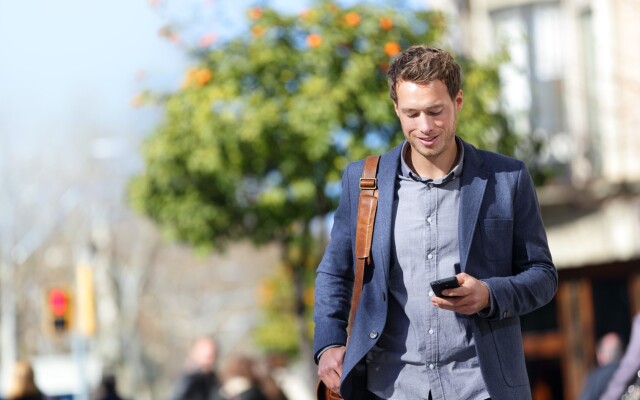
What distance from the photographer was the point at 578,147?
22.3 meters

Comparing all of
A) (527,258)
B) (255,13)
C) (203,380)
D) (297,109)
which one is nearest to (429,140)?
(527,258)

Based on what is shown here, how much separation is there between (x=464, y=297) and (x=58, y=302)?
2066 cm

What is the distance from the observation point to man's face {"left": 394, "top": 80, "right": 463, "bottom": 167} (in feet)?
14.3

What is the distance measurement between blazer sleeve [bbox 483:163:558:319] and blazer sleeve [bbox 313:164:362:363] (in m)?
0.49

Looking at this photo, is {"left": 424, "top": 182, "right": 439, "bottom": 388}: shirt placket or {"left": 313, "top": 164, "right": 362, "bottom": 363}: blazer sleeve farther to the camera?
{"left": 313, "top": 164, "right": 362, "bottom": 363}: blazer sleeve

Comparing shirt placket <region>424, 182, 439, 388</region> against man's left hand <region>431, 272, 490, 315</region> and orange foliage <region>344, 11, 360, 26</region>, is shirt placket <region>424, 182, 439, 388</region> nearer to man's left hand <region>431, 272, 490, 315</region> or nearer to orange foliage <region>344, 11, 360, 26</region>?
man's left hand <region>431, 272, 490, 315</region>

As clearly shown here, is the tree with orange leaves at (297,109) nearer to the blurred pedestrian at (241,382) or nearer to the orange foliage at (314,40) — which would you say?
the orange foliage at (314,40)

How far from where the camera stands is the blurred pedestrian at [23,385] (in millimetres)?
12500

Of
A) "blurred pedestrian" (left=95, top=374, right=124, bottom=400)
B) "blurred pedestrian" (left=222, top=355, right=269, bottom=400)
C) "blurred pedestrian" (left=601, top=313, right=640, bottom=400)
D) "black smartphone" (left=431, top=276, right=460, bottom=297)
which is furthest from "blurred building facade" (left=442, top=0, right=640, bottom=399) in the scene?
"black smartphone" (left=431, top=276, right=460, bottom=297)

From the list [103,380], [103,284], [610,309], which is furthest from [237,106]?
[103,284]

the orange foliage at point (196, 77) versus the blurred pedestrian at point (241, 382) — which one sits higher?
the orange foliage at point (196, 77)

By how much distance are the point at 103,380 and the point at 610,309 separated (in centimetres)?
746

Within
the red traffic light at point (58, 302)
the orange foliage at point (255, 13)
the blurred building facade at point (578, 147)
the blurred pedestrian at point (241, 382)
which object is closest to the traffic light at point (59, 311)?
the red traffic light at point (58, 302)

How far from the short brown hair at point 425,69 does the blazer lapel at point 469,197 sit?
22 centimetres
